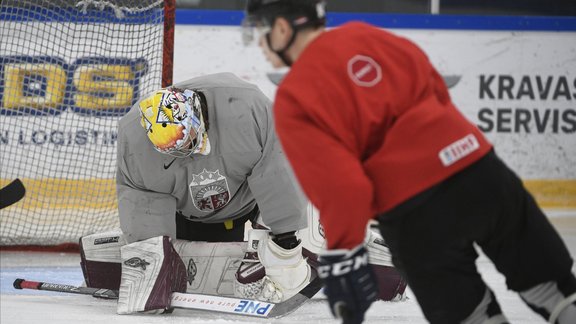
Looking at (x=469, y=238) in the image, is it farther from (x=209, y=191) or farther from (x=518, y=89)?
(x=518, y=89)

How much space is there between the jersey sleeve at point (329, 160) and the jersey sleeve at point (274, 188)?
4.60 ft

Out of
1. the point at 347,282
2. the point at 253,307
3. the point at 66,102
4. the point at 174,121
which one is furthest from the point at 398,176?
the point at 66,102

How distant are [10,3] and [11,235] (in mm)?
1028

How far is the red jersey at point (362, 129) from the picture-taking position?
5.46ft

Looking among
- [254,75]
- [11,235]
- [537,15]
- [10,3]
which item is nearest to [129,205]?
[11,235]

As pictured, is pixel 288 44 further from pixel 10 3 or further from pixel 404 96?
pixel 10 3

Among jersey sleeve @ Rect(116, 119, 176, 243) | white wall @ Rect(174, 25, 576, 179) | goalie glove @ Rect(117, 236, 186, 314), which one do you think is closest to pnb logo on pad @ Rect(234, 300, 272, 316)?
goalie glove @ Rect(117, 236, 186, 314)

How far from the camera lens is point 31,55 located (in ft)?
15.3

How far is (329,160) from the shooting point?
165cm

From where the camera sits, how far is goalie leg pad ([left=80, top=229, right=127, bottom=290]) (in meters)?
3.35

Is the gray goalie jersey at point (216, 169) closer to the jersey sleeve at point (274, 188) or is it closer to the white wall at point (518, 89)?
the jersey sleeve at point (274, 188)

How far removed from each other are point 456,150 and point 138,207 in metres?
1.56

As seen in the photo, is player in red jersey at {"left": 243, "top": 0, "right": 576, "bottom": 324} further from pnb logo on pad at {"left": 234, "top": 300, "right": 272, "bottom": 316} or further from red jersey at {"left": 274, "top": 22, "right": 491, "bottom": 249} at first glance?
pnb logo on pad at {"left": 234, "top": 300, "right": 272, "bottom": 316}

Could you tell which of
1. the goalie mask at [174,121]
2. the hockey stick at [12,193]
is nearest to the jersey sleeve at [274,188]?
the goalie mask at [174,121]
